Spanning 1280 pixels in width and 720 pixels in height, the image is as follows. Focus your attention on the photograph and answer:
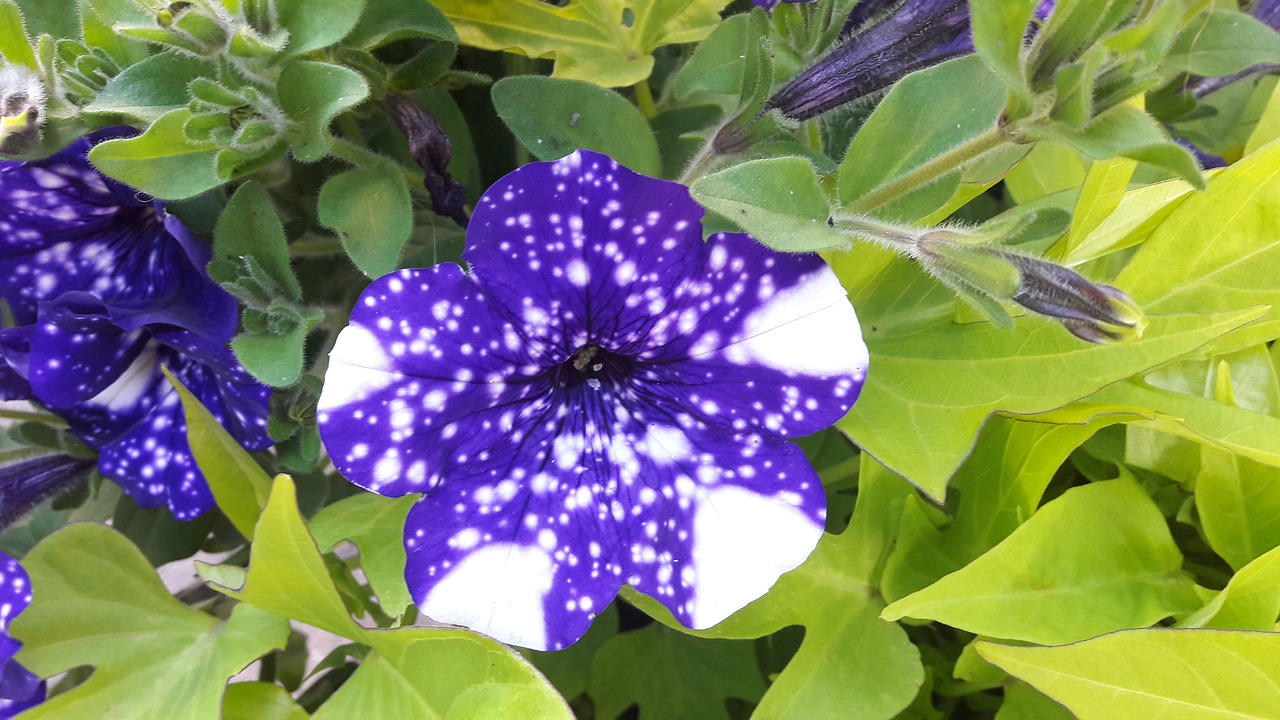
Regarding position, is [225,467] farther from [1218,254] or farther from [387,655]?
[1218,254]

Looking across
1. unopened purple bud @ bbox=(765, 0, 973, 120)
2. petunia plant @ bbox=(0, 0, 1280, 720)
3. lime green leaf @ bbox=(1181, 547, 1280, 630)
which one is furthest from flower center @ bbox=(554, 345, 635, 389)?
lime green leaf @ bbox=(1181, 547, 1280, 630)

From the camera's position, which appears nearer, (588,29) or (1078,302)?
(1078,302)

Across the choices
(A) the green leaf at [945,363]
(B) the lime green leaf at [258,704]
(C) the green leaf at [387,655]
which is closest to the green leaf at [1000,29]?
(A) the green leaf at [945,363]

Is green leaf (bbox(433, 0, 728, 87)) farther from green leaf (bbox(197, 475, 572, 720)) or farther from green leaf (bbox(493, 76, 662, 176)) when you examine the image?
green leaf (bbox(197, 475, 572, 720))

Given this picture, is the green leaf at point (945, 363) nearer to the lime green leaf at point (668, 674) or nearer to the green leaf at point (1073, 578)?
the green leaf at point (1073, 578)

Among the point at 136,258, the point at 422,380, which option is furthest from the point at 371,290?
the point at 136,258

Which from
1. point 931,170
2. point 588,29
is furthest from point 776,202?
point 588,29

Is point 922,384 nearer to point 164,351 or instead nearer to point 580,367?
point 580,367
